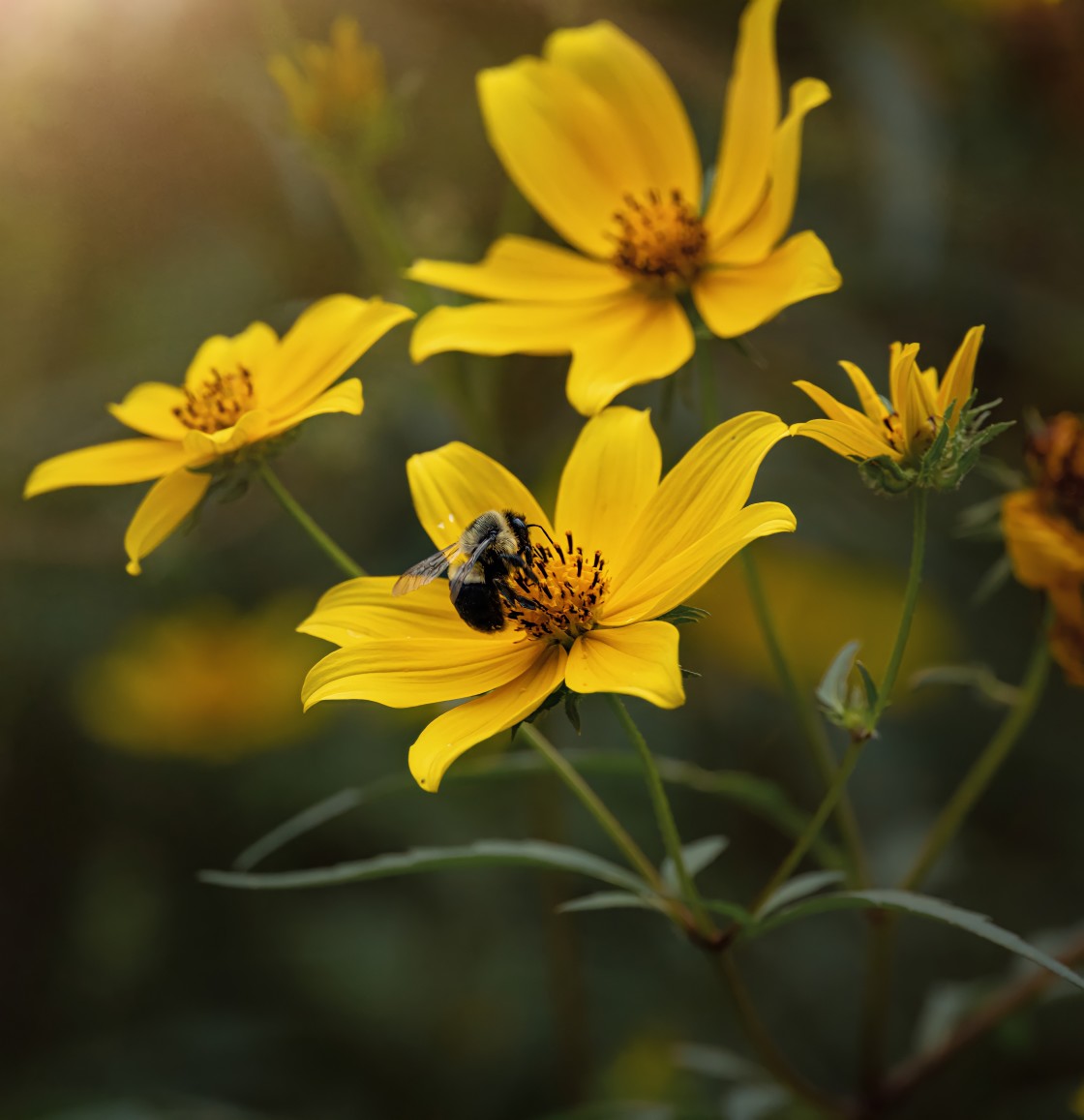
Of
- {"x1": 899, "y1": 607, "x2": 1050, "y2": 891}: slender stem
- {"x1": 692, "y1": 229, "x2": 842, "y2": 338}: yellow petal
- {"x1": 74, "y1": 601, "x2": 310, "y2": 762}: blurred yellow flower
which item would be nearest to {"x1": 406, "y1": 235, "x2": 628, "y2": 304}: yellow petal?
{"x1": 692, "y1": 229, "x2": 842, "y2": 338}: yellow petal

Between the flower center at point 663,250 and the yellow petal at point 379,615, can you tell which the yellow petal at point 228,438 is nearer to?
the yellow petal at point 379,615

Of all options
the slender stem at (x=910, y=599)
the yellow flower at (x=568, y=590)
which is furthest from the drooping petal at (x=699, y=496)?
the slender stem at (x=910, y=599)

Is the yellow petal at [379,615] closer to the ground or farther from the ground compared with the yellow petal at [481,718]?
farther from the ground

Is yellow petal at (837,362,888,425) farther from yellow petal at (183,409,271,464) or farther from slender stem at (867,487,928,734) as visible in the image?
yellow petal at (183,409,271,464)

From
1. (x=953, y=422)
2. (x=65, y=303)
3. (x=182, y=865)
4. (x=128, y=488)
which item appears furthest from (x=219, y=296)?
(x=953, y=422)

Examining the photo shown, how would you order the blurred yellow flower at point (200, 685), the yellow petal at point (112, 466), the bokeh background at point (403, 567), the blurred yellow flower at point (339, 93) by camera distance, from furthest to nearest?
the blurred yellow flower at point (200, 685) < the bokeh background at point (403, 567) < the blurred yellow flower at point (339, 93) < the yellow petal at point (112, 466)

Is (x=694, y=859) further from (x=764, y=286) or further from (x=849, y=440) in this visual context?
(x=764, y=286)

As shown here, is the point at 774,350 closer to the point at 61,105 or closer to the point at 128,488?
the point at 128,488
